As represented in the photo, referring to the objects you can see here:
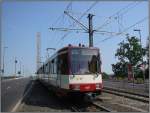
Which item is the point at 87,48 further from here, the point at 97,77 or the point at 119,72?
the point at 119,72

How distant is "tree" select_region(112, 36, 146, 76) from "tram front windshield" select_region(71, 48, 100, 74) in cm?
7595

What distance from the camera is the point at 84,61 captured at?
2088 cm

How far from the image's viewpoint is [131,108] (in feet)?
61.1

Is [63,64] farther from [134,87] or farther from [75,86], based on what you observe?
[134,87]

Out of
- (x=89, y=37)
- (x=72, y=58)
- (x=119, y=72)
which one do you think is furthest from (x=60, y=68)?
(x=119, y=72)

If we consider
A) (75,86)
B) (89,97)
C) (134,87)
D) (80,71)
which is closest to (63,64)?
(80,71)

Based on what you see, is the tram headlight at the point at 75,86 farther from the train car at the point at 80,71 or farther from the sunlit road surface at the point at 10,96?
the sunlit road surface at the point at 10,96

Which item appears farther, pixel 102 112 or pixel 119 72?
pixel 119 72

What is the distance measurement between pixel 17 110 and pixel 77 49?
4.86 metres

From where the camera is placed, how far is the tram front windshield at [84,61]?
2067cm

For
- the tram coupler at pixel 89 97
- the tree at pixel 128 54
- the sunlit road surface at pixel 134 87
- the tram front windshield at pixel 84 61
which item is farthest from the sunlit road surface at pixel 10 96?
the tree at pixel 128 54

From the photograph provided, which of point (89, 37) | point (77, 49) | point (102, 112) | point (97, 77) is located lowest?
point (102, 112)

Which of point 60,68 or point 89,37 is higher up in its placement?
point 89,37

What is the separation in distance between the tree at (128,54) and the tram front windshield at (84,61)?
75.9 metres
